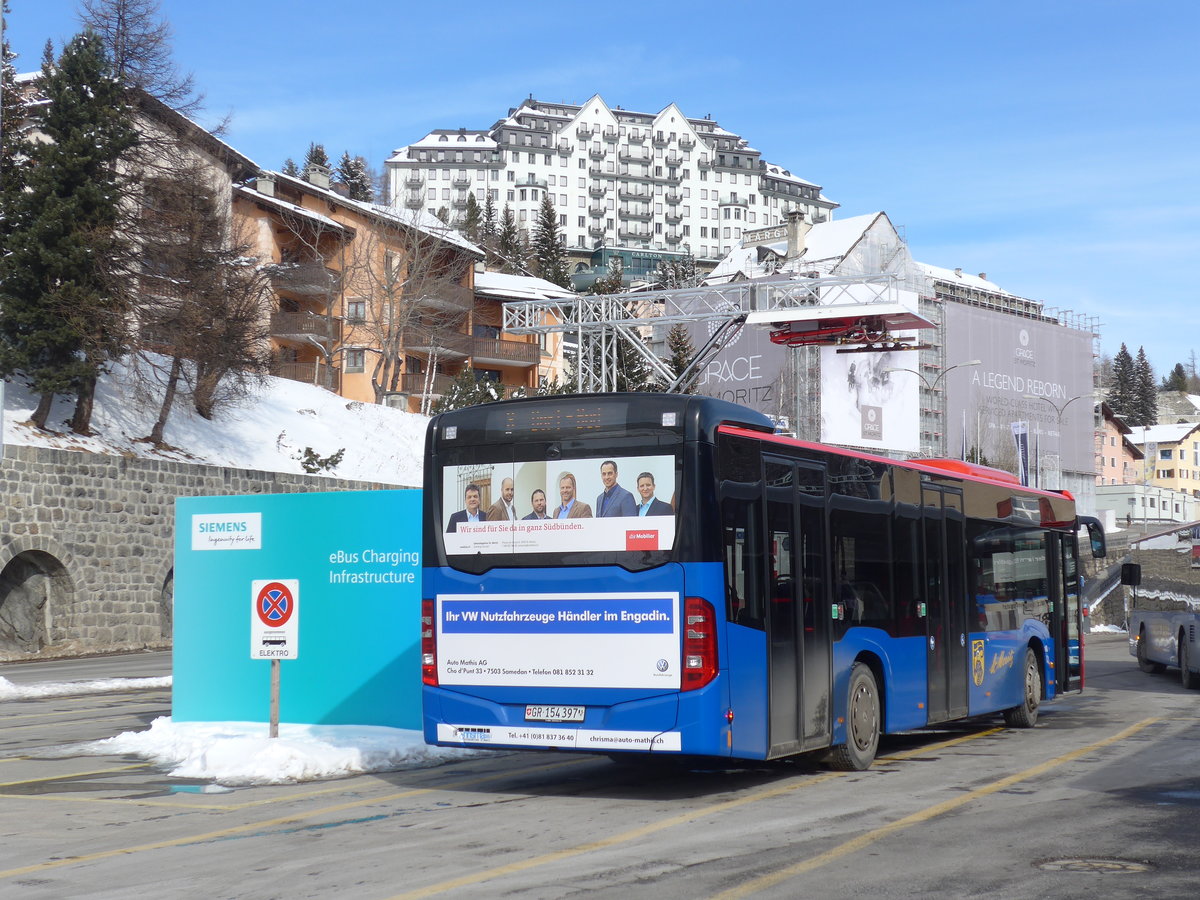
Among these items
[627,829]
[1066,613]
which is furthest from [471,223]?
[627,829]

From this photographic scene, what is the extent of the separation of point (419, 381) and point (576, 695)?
197 feet

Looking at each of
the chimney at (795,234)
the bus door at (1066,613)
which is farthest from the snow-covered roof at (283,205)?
the chimney at (795,234)

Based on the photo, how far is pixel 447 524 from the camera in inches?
439

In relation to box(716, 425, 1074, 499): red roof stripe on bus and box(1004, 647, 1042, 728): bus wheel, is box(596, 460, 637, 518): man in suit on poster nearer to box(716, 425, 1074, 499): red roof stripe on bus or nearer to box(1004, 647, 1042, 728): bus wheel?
box(716, 425, 1074, 499): red roof stripe on bus

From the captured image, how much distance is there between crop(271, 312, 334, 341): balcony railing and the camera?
6300 cm

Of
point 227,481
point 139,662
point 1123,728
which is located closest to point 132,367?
point 227,481

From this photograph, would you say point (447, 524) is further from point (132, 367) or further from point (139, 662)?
point (132, 367)

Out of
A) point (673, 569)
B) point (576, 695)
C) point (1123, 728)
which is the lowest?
point (1123, 728)

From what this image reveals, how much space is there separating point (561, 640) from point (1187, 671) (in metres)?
15.4

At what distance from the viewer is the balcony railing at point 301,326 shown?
2480 inches

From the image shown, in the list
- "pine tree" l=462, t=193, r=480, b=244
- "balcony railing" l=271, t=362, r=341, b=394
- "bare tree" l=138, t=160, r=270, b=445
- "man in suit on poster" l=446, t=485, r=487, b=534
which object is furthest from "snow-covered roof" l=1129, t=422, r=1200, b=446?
"man in suit on poster" l=446, t=485, r=487, b=534

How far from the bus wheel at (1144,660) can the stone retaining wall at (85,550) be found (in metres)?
21.7

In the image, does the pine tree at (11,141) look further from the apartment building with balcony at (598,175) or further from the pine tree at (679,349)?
the apartment building with balcony at (598,175)

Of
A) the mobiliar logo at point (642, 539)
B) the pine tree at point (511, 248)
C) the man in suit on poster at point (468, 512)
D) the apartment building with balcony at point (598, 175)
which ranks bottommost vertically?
the mobiliar logo at point (642, 539)
